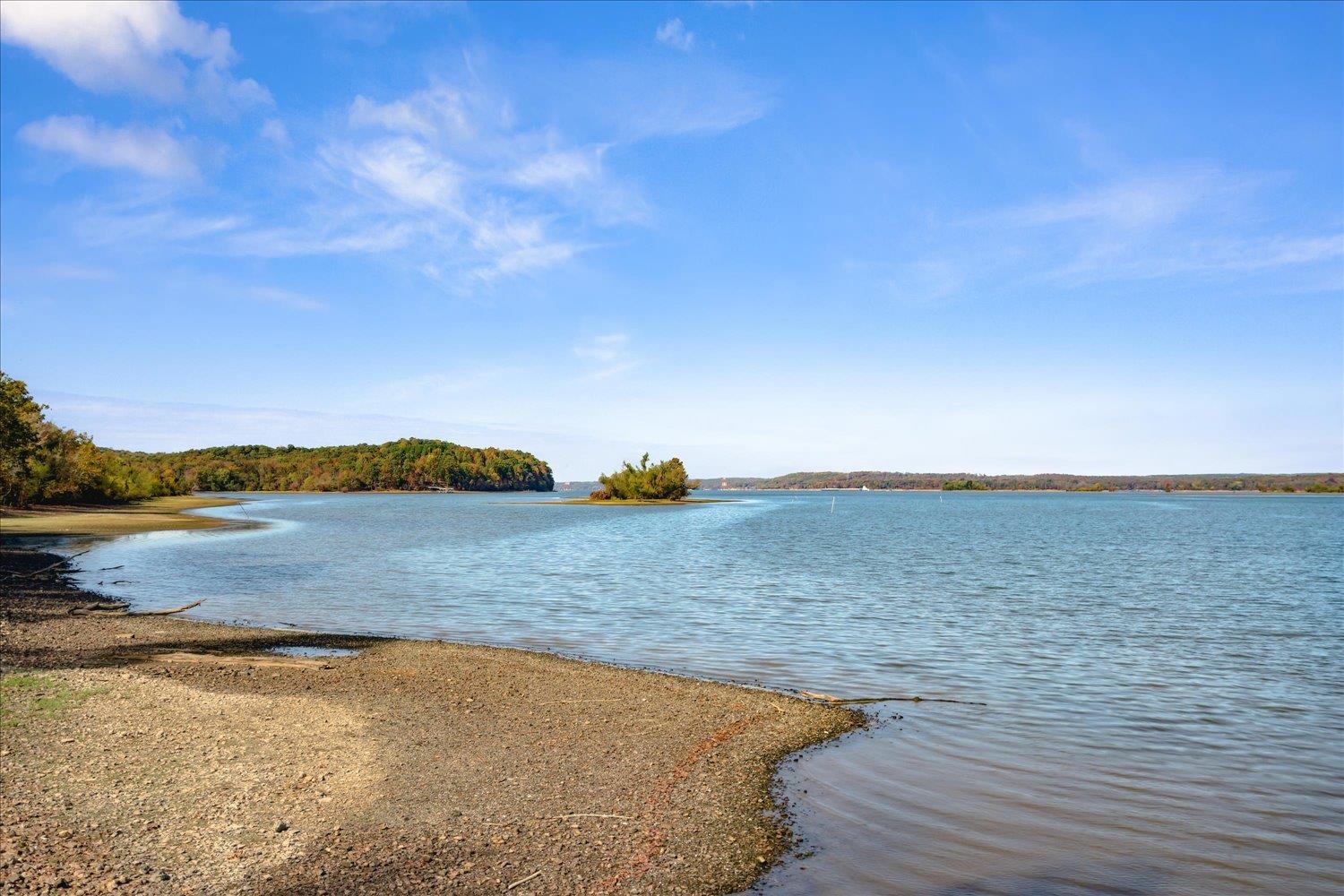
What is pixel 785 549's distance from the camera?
176ft

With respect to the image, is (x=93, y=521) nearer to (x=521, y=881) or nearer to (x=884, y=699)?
(x=884, y=699)

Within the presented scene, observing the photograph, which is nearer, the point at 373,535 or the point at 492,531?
the point at 373,535

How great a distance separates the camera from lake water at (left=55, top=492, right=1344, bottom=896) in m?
8.39

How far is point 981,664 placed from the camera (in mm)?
17797

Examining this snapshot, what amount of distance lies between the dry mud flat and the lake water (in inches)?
49.0

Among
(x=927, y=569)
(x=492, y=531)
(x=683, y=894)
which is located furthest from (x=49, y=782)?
(x=492, y=531)

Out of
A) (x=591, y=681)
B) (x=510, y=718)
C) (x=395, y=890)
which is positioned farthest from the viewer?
(x=591, y=681)

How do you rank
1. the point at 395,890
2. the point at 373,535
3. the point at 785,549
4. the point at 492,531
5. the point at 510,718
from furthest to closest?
the point at 492,531 → the point at 373,535 → the point at 785,549 → the point at 510,718 → the point at 395,890

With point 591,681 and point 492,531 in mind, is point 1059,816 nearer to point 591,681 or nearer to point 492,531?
point 591,681

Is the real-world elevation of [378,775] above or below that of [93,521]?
below

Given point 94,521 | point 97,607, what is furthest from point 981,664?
point 94,521

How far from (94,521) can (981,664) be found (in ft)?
224

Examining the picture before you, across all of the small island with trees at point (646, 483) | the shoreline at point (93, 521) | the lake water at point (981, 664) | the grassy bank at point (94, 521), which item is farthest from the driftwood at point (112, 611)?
the small island with trees at point (646, 483)

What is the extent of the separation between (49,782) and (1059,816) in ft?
35.9
